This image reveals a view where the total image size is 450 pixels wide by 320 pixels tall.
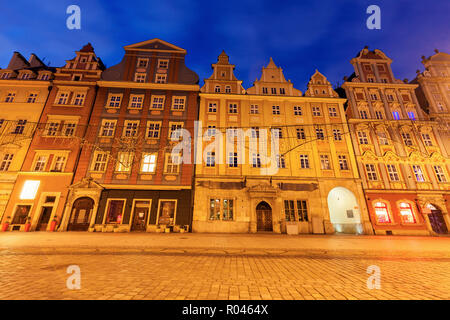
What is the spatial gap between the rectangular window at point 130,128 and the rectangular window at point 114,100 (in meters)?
2.66

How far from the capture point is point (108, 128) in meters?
18.5

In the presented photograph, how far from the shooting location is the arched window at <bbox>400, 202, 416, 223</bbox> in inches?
679

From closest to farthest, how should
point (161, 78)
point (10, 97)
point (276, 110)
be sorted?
1. point (10, 97)
2. point (276, 110)
3. point (161, 78)

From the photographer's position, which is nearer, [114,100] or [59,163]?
[59,163]

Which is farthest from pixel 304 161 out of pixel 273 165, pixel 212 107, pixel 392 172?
pixel 212 107

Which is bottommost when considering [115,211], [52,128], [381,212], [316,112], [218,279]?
[218,279]

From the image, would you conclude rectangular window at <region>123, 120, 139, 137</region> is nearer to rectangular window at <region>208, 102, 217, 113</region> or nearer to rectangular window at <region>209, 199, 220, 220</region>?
rectangular window at <region>208, 102, 217, 113</region>

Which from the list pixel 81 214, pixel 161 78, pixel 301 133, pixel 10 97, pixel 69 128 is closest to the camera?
pixel 81 214

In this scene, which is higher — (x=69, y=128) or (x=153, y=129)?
(x=153, y=129)

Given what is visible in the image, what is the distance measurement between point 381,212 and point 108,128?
93.5ft

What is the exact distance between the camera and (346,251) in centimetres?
795

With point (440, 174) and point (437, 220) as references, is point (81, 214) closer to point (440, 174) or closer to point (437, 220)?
point (437, 220)

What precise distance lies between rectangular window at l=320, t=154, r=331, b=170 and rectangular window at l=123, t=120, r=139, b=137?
759 inches
